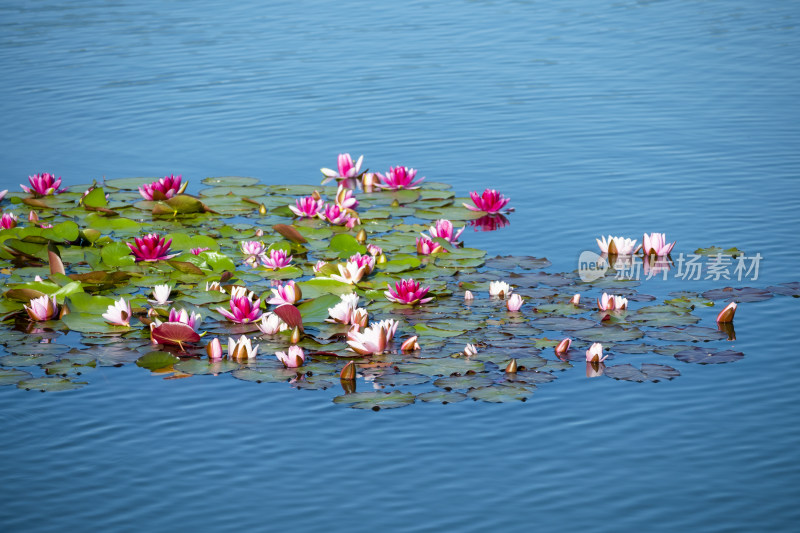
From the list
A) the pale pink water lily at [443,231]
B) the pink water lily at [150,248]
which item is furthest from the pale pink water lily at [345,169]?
the pink water lily at [150,248]

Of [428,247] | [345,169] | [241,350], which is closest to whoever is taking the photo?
[241,350]

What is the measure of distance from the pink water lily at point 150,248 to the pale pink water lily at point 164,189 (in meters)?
1.25

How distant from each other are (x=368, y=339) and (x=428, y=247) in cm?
153

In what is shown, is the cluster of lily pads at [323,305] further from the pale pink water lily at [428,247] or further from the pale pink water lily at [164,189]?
the pale pink water lily at [164,189]

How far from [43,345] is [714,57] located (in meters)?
9.25

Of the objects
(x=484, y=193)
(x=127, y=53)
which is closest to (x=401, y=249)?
(x=484, y=193)

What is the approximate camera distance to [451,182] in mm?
8117

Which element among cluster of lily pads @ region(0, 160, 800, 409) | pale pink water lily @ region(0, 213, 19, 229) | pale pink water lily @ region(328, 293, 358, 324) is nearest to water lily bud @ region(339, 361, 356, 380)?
cluster of lily pads @ region(0, 160, 800, 409)

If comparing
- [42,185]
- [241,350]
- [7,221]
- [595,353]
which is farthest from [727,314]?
[42,185]

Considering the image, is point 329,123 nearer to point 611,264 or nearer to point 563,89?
point 563,89

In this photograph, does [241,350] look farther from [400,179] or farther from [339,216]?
[400,179]

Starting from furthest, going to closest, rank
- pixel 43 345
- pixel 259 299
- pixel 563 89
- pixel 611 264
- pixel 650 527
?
pixel 563 89, pixel 611 264, pixel 259 299, pixel 43 345, pixel 650 527

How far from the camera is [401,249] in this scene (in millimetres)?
6578

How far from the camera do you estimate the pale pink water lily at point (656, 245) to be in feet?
20.5
